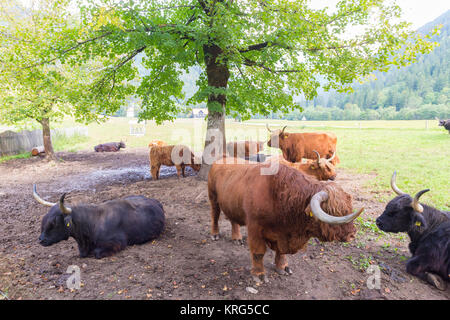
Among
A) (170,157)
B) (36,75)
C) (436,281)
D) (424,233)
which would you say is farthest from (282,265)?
(36,75)

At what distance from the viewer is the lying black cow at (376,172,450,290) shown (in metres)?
3.58

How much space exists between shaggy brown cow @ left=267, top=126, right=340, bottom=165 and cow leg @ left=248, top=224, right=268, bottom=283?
26.3ft

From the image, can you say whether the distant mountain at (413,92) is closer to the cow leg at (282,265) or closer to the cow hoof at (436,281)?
the cow hoof at (436,281)

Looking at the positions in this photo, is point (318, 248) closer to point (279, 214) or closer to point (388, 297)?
point (388, 297)

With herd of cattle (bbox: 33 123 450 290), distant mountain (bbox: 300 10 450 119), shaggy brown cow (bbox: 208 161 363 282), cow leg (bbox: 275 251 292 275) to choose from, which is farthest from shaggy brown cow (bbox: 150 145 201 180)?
distant mountain (bbox: 300 10 450 119)

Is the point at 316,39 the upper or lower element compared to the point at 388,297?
upper

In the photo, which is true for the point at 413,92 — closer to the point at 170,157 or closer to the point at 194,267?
the point at 170,157

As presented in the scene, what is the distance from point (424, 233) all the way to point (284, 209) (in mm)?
2433

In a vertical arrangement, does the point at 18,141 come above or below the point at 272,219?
above

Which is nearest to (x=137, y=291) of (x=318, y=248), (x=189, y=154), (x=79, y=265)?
(x=79, y=265)

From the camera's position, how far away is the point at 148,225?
4945 millimetres

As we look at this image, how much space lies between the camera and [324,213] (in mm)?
2492

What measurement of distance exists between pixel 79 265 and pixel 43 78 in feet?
20.9

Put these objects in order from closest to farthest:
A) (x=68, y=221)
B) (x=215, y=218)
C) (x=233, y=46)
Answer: (x=68, y=221)
(x=215, y=218)
(x=233, y=46)
